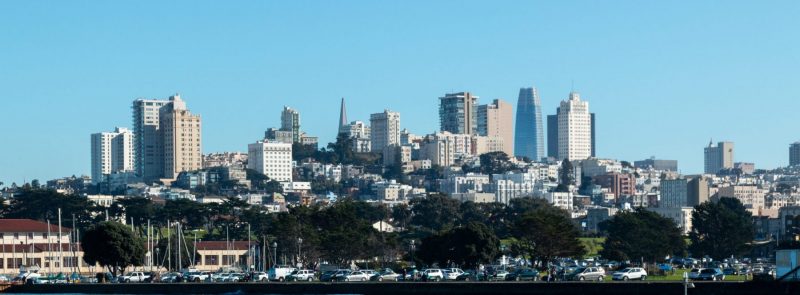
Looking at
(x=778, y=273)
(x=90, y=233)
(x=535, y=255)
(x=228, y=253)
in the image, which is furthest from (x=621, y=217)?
(x=778, y=273)

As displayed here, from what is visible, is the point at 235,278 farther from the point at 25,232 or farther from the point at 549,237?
the point at 25,232

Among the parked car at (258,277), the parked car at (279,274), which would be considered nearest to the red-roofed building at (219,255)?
the parked car at (279,274)

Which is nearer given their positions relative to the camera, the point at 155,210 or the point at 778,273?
the point at 778,273

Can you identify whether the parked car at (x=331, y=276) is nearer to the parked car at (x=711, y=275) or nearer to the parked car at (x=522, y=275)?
the parked car at (x=522, y=275)

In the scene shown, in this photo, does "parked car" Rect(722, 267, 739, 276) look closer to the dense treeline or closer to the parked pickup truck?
the dense treeline

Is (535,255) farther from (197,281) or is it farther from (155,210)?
(155,210)
